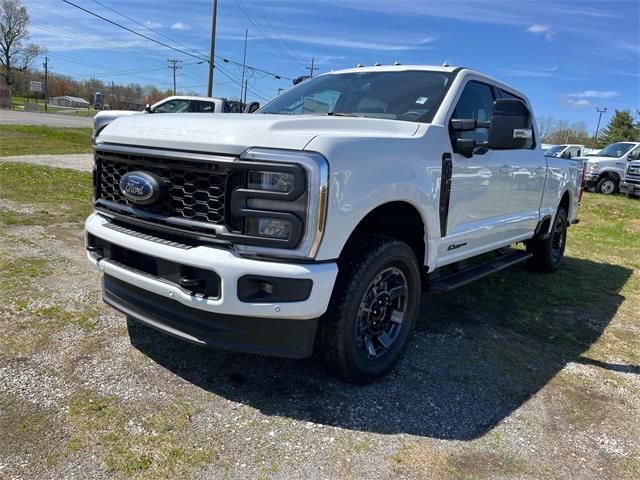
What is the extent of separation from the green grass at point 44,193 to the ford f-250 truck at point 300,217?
399cm

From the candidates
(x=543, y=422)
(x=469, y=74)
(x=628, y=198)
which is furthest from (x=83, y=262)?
(x=628, y=198)

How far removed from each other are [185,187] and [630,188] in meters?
18.8

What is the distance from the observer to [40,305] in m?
3.98

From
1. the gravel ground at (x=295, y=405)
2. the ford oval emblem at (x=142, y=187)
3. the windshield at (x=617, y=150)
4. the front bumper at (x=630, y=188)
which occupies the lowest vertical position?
the gravel ground at (x=295, y=405)

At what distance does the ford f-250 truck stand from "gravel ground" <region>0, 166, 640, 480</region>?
0.37 m

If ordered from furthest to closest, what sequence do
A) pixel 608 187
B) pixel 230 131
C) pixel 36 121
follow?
pixel 36 121
pixel 608 187
pixel 230 131

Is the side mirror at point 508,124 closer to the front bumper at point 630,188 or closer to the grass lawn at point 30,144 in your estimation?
the grass lawn at point 30,144

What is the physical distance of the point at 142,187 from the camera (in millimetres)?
2900

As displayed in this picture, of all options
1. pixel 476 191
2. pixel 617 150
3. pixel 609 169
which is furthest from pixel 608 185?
pixel 476 191

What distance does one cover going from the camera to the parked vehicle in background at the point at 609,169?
19.1m

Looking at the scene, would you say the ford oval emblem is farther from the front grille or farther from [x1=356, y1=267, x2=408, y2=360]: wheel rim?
[x1=356, y1=267, x2=408, y2=360]: wheel rim

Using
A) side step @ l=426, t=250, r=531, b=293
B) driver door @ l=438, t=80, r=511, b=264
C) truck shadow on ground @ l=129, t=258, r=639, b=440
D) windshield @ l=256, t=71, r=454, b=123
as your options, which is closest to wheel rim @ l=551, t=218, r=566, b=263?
side step @ l=426, t=250, r=531, b=293

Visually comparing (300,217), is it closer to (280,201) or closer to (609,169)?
(280,201)

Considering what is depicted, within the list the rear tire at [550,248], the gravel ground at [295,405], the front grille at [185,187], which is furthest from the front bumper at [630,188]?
the front grille at [185,187]
